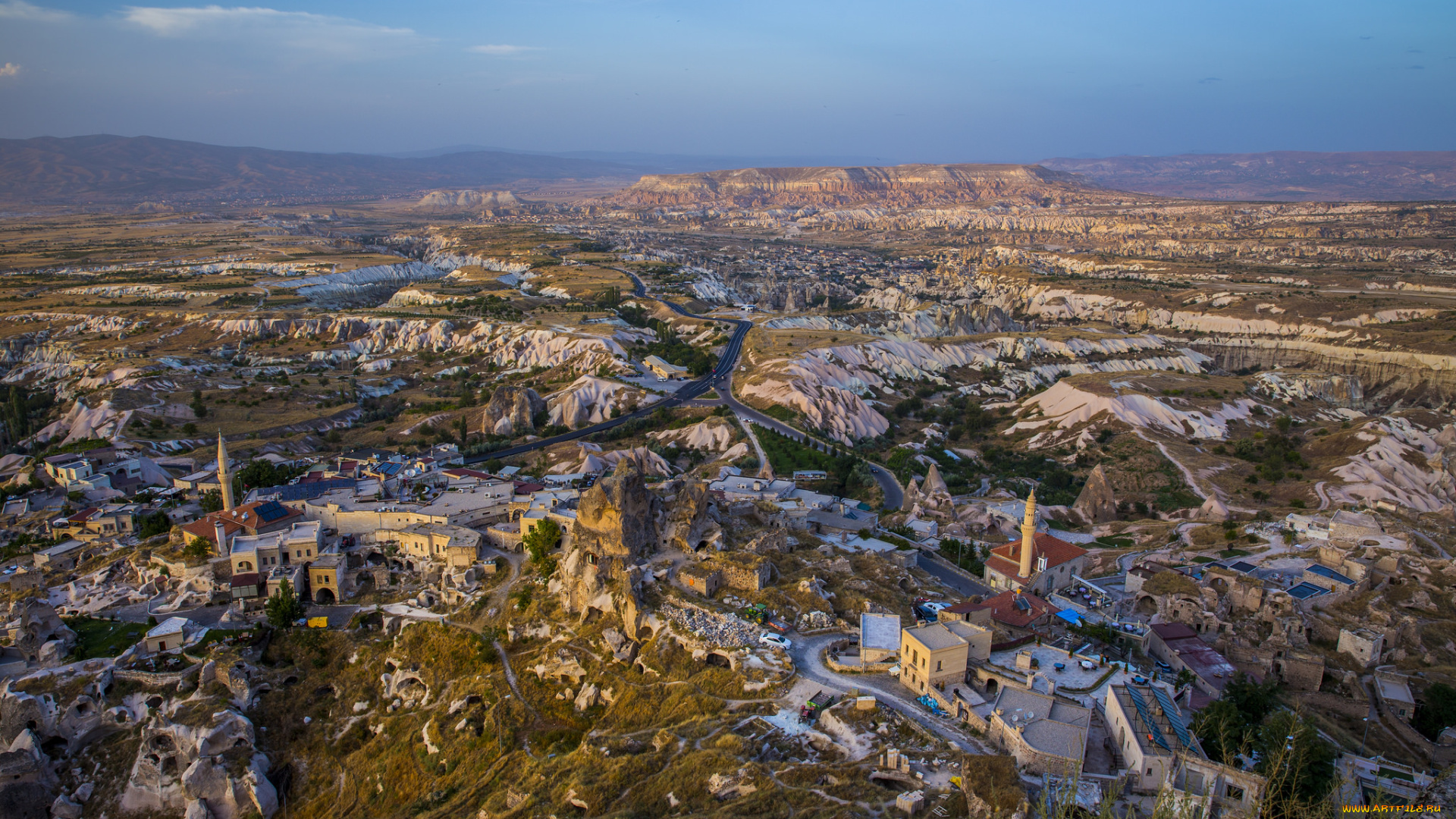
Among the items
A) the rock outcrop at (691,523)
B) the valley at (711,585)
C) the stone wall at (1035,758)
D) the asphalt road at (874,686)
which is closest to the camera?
the stone wall at (1035,758)

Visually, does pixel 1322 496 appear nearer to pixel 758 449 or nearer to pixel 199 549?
pixel 758 449

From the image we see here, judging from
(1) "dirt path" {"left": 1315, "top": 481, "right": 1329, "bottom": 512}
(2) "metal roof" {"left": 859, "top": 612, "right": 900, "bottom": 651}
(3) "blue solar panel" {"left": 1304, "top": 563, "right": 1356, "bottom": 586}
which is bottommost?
(1) "dirt path" {"left": 1315, "top": 481, "right": 1329, "bottom": 512}

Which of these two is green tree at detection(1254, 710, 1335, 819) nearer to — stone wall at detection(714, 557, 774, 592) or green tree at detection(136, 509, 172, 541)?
stone wall at detection(714, 557, 774, 592)

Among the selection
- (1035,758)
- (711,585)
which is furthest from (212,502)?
(1035,758)

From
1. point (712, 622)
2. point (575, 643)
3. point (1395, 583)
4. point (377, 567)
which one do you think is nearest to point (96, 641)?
point (377, 567)

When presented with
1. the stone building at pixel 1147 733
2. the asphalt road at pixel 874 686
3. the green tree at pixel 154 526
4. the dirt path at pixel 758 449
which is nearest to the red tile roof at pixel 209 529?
the green tree at pixel 154 526

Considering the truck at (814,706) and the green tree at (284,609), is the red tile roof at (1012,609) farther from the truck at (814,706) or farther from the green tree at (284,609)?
the green tree at (284,609)

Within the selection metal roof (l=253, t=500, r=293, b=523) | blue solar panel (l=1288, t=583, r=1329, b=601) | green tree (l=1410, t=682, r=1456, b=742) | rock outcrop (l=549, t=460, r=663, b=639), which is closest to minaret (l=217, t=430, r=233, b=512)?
metal roof (l=253, t=500, r=293, b=523)
